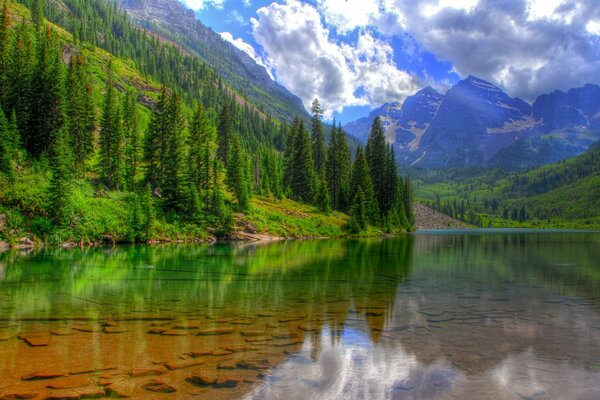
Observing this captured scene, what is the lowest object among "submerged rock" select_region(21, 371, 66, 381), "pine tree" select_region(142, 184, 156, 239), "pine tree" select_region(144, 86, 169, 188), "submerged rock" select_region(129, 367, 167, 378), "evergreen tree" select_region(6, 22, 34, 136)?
"submerged rock" select_region(129, 367, 167, 378)

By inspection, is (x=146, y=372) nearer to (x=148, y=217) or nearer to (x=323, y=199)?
(x=148, y=217)

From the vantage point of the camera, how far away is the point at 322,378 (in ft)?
32.3

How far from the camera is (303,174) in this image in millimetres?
106188

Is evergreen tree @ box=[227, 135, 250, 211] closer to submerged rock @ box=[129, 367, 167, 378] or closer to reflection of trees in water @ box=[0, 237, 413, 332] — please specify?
reflection of trees in water @ box=[0, 237, 413, 332]

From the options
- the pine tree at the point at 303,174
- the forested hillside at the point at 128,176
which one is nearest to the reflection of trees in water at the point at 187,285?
the forested hillside at the point at 128,176

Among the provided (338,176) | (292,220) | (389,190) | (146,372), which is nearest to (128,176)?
(292,220)

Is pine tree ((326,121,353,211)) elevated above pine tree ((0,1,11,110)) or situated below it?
below

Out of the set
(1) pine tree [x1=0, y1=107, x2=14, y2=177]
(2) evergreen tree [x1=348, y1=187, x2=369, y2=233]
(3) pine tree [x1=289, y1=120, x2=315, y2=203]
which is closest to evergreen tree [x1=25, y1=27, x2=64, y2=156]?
(1) pine tree [x1=0, y1=107, x2=14, y2=177]

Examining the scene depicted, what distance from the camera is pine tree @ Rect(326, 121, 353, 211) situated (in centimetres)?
10931

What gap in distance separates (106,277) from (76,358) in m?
16.6

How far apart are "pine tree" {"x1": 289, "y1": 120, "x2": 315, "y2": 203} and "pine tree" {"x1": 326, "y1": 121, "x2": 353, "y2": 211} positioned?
19.4 ft

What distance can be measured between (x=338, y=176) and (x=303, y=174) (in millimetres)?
10315

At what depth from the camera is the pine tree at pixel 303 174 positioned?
106188mm

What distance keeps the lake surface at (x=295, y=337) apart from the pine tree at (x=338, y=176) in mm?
82702
